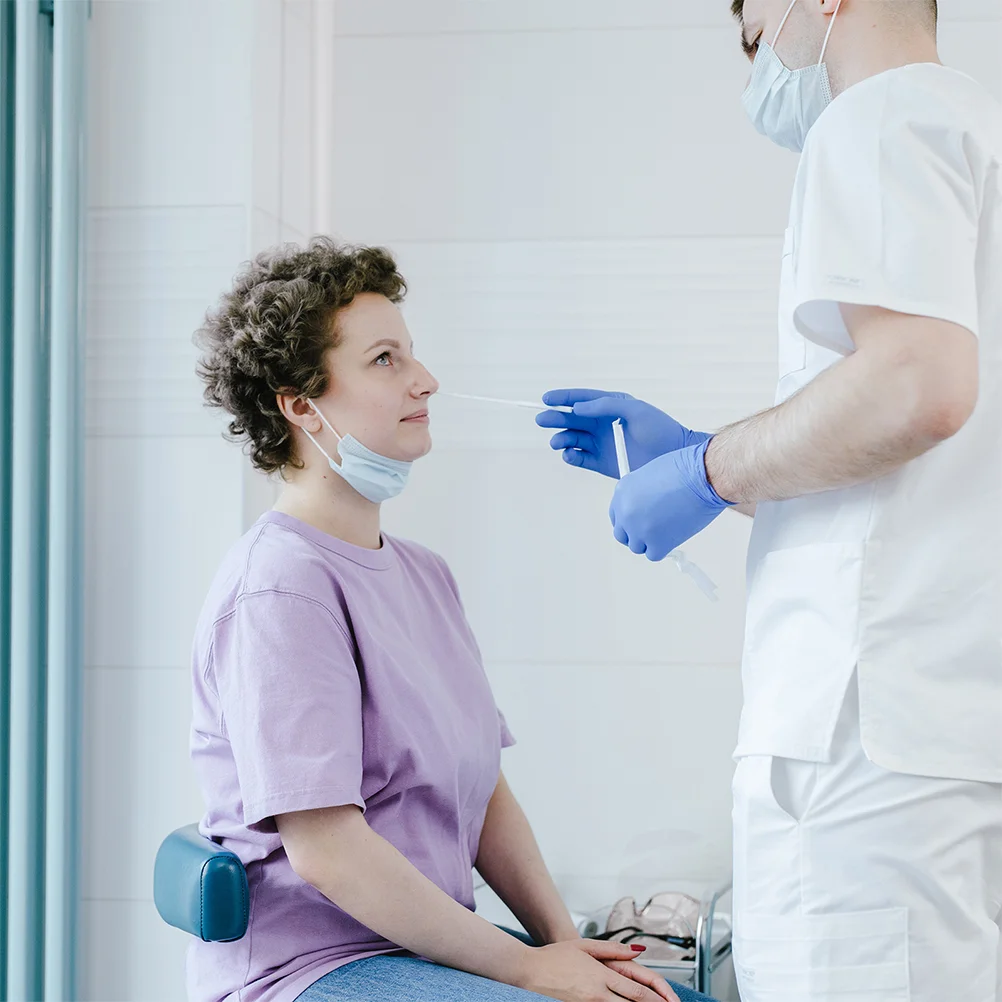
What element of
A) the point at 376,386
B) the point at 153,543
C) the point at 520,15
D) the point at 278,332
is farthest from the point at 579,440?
the point at 520,15

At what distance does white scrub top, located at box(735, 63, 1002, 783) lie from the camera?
1018mm

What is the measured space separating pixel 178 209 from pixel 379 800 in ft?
3.92

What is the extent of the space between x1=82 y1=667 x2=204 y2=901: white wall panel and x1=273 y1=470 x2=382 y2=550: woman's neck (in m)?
0.64

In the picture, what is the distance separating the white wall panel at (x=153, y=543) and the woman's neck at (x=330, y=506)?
0.50 m

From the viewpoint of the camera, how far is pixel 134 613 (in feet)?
6.80

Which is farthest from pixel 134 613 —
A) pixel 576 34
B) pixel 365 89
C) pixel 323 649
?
pixel 576 34

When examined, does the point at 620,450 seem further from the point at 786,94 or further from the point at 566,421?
the point at 786,94

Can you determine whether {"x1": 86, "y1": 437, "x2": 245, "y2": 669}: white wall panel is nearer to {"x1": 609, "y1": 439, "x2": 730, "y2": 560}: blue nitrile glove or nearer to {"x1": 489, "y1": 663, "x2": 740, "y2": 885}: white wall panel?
{"x1": 489, "y1": 663, "x2": 740, "y2": 885}: white wall panel

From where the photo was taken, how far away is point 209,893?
4.33ft

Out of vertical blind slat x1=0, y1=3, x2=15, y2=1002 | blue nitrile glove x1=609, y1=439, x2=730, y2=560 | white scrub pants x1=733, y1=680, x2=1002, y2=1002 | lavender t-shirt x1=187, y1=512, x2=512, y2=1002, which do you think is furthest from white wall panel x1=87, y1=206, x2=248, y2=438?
white scrub pants x1=733, y1=680, x2=1002, y2=1002

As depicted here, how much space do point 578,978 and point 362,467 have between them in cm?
70

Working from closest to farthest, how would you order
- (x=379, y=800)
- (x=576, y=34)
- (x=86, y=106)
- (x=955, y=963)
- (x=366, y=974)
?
(x=955, y=963), (x=366, y=974), (x=379, y=800), (x=86, y=106), (x=576, y=34)

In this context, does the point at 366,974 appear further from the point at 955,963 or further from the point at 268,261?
the point at 268,261

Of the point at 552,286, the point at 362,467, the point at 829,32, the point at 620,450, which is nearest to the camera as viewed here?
the point at 829,32
